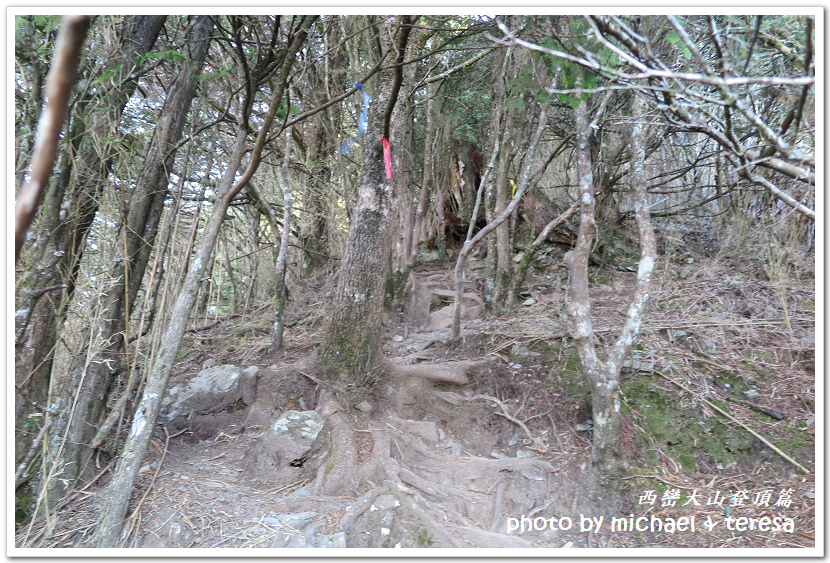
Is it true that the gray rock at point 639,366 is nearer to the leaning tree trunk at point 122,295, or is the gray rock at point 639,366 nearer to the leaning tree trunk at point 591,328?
the leaning tree trunk at point 591,328

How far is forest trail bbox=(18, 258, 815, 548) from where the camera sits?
8.73 ft

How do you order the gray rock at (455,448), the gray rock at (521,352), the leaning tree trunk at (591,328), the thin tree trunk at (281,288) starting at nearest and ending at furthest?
the leaning tree trunk at (591,328)
the gray rock at (455,448)
the gray rock at (521,352)
the thin tree trunk at (281,288)

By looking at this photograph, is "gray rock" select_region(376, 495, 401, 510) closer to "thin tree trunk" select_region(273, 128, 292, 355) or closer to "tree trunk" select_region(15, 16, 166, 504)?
"tree trunk" select_region(15, 16, 166, 504)

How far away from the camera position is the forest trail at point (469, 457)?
8.73 feet

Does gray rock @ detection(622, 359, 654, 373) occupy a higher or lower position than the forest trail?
higher

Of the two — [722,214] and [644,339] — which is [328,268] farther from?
[722,214]

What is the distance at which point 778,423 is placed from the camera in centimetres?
311

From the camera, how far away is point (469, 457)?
360 centimetres

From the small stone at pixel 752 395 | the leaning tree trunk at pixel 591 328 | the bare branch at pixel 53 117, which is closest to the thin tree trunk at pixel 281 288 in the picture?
the leaning tree trunk at pixel 591 328

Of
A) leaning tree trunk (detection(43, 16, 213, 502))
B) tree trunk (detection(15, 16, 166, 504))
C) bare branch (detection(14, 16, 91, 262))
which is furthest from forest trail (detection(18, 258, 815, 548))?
bare branch (detection(14, 16, 91, 262))

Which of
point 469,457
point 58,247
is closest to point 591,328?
point 469,457

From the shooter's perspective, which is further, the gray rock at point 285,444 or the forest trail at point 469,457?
the gray rock at point 285,444

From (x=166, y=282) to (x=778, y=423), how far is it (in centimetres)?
460
